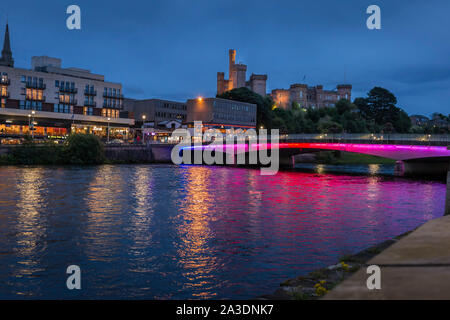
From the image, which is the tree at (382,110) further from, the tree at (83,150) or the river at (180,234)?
the river at (180,234)

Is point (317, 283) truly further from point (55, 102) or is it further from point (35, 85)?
point (55, 102)

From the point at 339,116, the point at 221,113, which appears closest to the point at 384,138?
the point at 221,113

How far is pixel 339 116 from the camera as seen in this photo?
163750 millimetres

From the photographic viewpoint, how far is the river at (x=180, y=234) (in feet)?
46.1

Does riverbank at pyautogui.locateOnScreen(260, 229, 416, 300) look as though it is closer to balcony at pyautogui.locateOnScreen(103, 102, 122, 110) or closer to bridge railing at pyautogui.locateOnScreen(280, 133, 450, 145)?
bridge railing at pyautogui.locateOnScreen(280, 133, 450, 145)

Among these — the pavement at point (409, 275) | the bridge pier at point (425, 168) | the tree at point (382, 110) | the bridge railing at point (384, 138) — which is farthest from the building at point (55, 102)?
the tree at point (382, 110)

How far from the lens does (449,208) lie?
17.8 meters

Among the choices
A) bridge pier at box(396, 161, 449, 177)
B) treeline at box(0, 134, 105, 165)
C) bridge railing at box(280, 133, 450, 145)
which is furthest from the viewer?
bridge pier at box(396, 161, 449, 177)

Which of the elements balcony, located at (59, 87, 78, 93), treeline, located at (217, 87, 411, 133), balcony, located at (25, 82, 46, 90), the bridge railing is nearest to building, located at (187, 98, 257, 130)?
treeline, located at (217, 87, 411, 133)

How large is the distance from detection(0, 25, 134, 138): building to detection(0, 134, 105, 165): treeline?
19.3 meters

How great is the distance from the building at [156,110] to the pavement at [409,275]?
13134 cm

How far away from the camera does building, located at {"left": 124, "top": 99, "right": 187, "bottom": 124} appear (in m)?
143
